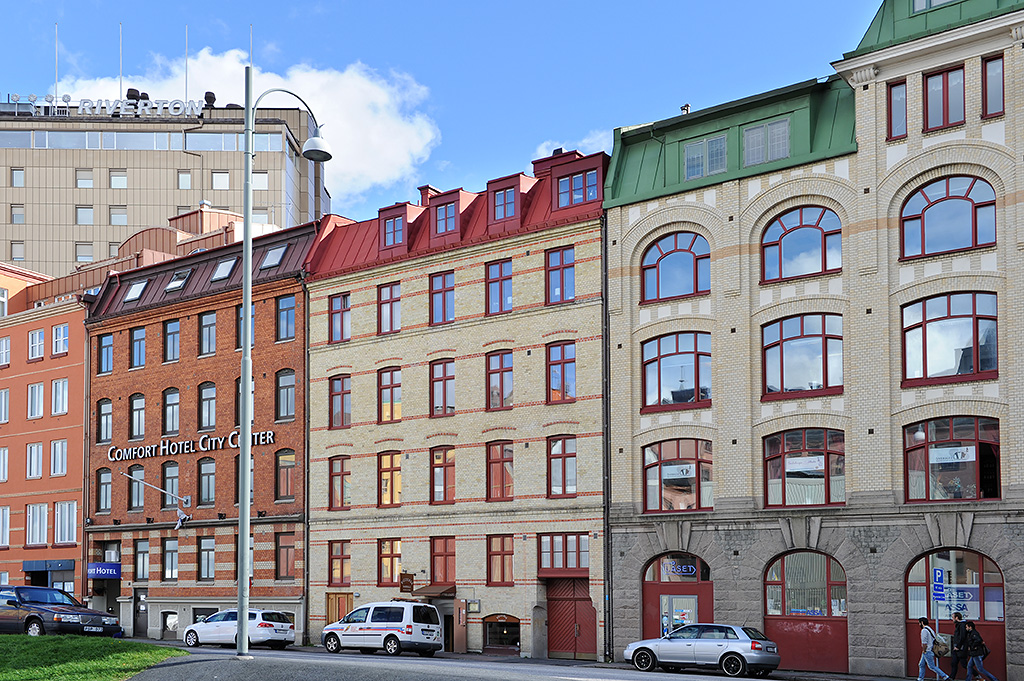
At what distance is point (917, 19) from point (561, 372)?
15.7 m

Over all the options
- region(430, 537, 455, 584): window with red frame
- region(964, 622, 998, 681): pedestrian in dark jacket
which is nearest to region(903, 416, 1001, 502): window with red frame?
region(964, 622, 998, 681): pedestrian in dark jacket

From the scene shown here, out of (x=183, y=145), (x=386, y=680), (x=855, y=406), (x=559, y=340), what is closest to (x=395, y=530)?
(x=559, y=340)

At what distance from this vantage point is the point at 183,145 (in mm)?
103938

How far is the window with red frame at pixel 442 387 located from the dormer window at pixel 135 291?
63.8 feet

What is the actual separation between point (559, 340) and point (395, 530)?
1003 cm

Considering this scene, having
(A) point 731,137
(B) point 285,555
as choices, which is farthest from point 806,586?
(B) point 285,555

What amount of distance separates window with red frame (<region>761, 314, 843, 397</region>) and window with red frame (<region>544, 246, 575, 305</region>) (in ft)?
24.6

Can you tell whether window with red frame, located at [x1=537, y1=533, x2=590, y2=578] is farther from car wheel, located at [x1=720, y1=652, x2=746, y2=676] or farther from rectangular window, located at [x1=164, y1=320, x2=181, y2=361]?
rectangular window, located at [x1=164, y1=320, x2=181, y2=361]

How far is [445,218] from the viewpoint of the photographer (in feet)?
152

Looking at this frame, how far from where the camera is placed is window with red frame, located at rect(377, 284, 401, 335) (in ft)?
156

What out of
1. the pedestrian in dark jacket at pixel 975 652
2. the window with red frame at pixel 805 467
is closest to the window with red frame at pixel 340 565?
the window with red frame at pixel 805 467

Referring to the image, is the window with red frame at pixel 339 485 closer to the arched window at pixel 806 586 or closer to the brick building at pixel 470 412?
the brick building at pixel 470 412

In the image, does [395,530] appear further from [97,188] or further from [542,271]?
[97,188]

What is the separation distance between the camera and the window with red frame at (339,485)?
48.3 meters
